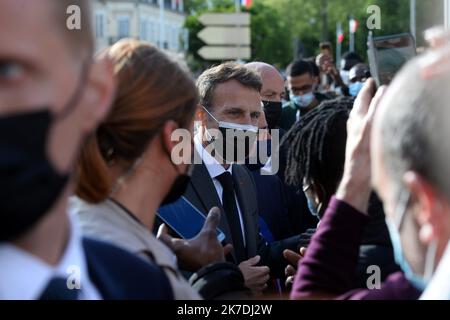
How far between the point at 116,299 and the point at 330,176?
136 centimetres

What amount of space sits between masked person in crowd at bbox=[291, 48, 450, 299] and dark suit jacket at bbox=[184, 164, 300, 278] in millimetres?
1626

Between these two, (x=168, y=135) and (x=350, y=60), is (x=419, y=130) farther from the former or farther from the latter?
(x=350, y=60)

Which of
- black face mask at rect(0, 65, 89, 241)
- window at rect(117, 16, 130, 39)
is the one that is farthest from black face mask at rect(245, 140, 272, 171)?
window at rect(117, 16, 130, 39)

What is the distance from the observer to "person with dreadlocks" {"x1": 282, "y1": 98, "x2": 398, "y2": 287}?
2.96 metres

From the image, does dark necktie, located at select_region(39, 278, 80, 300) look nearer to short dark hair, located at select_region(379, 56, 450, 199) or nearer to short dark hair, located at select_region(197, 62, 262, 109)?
short dark hair, located at select_region(379, 56, 450, 199)

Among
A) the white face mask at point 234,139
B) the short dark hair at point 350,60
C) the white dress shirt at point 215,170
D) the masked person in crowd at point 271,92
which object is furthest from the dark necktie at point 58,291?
the short dark hair at point 350,60

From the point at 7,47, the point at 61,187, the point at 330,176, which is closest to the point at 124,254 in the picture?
the point at 61,187

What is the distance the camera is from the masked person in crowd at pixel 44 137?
1605 mm

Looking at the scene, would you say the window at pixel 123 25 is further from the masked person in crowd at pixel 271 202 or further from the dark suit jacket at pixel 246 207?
the dark suit jacket at pixel 246 207

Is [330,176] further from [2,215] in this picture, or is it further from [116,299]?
[2,215]

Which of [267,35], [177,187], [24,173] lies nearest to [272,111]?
[177,187]

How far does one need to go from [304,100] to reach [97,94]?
7617 mm
